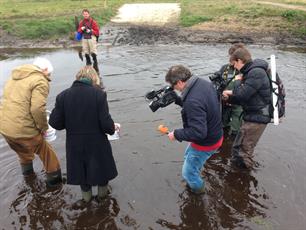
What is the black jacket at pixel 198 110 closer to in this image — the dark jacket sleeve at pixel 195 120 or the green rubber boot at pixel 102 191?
the dark jacket sleeve at pixel 195 120

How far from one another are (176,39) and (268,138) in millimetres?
11608

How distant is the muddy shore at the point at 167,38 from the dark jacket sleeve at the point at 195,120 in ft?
44.6

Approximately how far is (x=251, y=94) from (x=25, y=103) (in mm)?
3320

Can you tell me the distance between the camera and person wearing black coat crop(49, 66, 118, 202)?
4.30 meters

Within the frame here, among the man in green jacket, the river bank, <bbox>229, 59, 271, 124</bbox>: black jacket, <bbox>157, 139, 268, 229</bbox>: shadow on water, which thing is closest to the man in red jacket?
the river bank

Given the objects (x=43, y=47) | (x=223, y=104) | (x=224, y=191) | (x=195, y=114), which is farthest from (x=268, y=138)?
(x=43, y=47)

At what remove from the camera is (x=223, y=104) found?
7.04 meters

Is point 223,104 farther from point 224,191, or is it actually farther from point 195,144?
point 195,144

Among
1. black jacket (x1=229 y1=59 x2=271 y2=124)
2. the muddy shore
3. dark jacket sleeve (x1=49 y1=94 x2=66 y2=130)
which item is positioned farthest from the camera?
→ the muddy shore

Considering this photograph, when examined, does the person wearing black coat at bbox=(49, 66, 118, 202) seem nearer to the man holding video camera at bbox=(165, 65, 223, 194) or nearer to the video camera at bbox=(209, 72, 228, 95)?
the man holding video camera at bbox=(165, 65, 223, 194)

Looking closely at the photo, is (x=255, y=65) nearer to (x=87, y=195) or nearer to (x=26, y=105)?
(x=87, y=195)

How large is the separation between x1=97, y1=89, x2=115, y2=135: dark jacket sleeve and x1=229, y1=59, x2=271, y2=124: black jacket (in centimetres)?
210

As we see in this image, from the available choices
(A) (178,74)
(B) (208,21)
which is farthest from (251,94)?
(B) (208,21)

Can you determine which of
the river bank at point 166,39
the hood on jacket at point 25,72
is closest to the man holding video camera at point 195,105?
the hood on jacket at point 25,72
